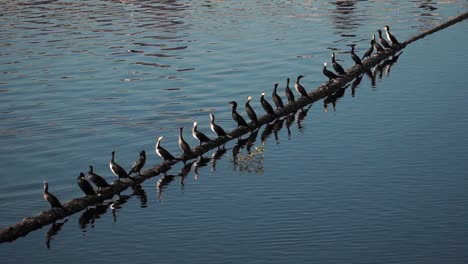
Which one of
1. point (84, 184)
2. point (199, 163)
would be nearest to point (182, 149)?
point (199, 163)

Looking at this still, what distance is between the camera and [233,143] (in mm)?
51281

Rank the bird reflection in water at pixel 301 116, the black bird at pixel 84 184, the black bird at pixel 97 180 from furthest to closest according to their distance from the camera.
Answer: the bird reflection in water at pixel 301 116
the black bird at pixel 97 180
the black bird at pixel 84 184

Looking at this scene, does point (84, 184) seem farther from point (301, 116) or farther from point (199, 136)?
point (301, 116)

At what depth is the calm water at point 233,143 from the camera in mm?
37625

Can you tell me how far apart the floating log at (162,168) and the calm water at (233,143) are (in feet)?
1.39

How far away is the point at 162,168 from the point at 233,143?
20.3ft

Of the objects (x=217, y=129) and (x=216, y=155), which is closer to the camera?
(x=216, y=155)

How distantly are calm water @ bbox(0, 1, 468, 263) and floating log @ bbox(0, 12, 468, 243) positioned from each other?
0.42 meters

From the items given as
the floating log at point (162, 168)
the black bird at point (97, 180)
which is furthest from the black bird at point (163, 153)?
the black bird at point (97, 180)

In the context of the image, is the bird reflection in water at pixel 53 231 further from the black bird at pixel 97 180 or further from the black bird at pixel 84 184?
the black bird at pixel 97 180

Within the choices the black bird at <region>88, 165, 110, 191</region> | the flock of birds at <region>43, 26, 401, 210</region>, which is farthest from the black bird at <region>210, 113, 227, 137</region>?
the black bird at <region>88, 165, 110, 191</region>

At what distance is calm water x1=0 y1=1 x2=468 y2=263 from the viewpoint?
1481 inches

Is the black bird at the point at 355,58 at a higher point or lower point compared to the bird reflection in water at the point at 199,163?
higher

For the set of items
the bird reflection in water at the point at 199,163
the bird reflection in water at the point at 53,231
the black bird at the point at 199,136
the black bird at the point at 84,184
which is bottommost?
the bird reflection in water at the point at 53,231
